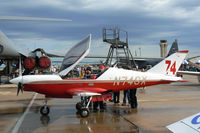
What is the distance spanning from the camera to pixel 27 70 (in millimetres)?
19969

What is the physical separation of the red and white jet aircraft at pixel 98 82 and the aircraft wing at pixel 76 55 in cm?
43

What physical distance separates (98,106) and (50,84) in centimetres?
246

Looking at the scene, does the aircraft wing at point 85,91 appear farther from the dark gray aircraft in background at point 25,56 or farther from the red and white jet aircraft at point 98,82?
the dark gray aircraft in background at point 25,56

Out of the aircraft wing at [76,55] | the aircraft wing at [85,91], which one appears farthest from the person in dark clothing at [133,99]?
the aircraft wing at [76,55]

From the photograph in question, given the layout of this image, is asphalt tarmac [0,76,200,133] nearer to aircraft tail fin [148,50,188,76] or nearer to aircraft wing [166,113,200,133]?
aircraft tail fin [148,50,188,76]

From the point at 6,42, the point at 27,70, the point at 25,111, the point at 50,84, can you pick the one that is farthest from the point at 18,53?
the point at 50,84

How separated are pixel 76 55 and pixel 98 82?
1173 mm

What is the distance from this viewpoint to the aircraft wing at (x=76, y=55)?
6.90m

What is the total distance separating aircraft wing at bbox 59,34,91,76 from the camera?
22.6 feet

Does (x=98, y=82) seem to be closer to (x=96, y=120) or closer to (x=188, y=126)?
(x=96, y=120)

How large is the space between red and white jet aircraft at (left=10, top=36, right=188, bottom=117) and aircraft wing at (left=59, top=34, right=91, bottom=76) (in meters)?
0.43

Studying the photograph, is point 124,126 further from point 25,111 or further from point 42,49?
point 42,49

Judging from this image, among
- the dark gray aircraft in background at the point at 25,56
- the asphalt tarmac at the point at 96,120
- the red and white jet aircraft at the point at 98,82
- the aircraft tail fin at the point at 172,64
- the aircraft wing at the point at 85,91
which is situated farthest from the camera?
the dark gray aircraft in background at the point at 25,56

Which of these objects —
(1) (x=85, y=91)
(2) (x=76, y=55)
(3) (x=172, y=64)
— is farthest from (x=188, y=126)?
(3) (x=172, y=64)
